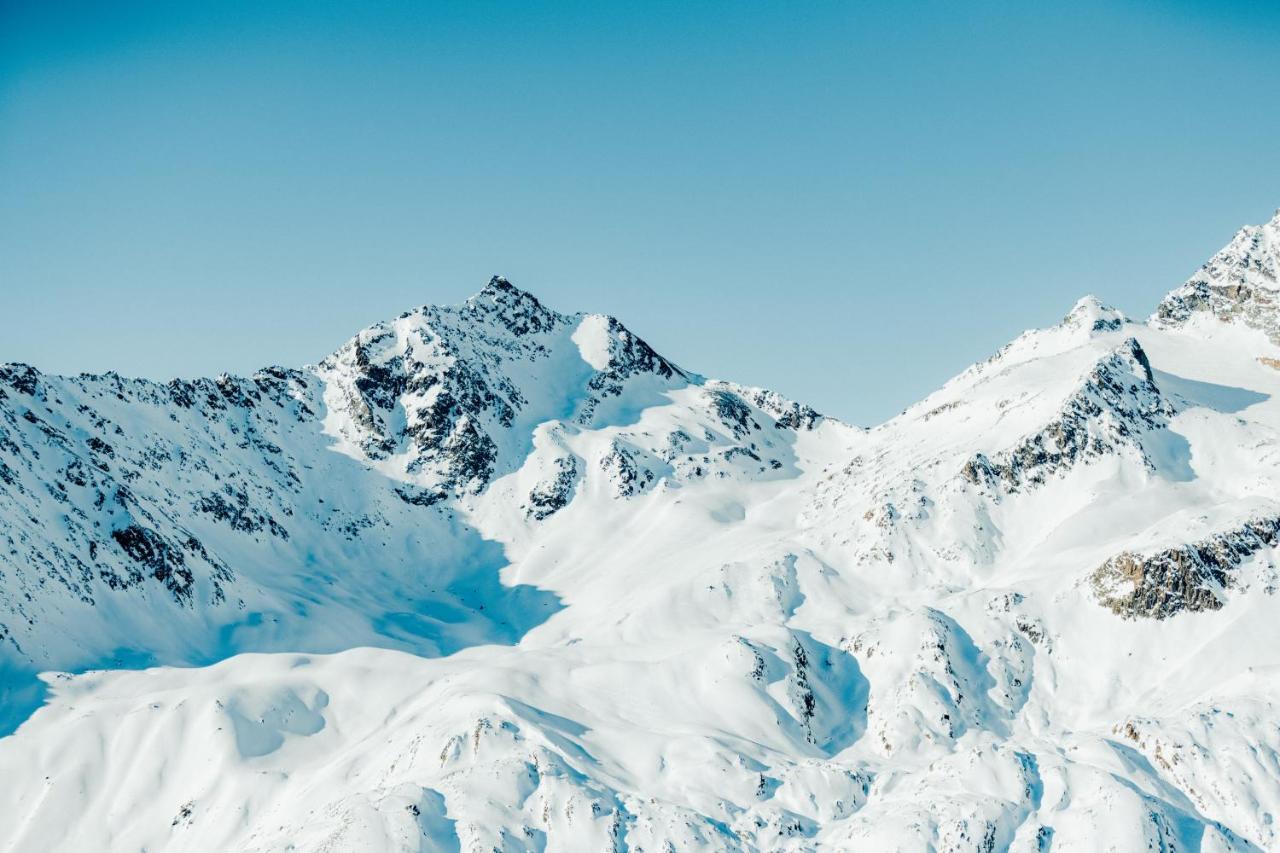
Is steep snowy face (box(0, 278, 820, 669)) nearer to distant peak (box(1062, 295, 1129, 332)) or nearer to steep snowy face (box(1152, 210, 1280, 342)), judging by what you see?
distant peak (box(1062, 295, 1129, 332))

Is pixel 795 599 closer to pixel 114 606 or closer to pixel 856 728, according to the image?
pixel 856 728

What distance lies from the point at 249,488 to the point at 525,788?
296 ft

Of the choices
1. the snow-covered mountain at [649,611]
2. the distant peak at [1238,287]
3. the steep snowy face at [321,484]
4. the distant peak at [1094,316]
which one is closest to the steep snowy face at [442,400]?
the steep snowy face at [321,484]

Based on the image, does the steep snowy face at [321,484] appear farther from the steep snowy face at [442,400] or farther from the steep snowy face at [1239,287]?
the steep snowy face at [1239,287]

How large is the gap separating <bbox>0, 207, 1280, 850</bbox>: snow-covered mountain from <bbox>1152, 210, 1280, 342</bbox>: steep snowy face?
614mm

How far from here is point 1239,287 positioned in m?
180

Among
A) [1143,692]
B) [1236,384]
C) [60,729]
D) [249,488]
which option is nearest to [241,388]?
[249,488]

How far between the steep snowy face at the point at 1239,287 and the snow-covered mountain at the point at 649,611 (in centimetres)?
61

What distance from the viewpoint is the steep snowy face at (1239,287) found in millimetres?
175500

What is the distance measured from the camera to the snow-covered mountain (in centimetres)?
7888

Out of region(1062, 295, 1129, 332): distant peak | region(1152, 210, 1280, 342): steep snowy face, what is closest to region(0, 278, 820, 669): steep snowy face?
region(1062, 295, 1129, 332): distant peak

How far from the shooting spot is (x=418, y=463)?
174 meters

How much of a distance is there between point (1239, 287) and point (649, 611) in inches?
4967

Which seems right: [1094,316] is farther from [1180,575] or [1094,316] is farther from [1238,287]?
Result: [1180,575]
